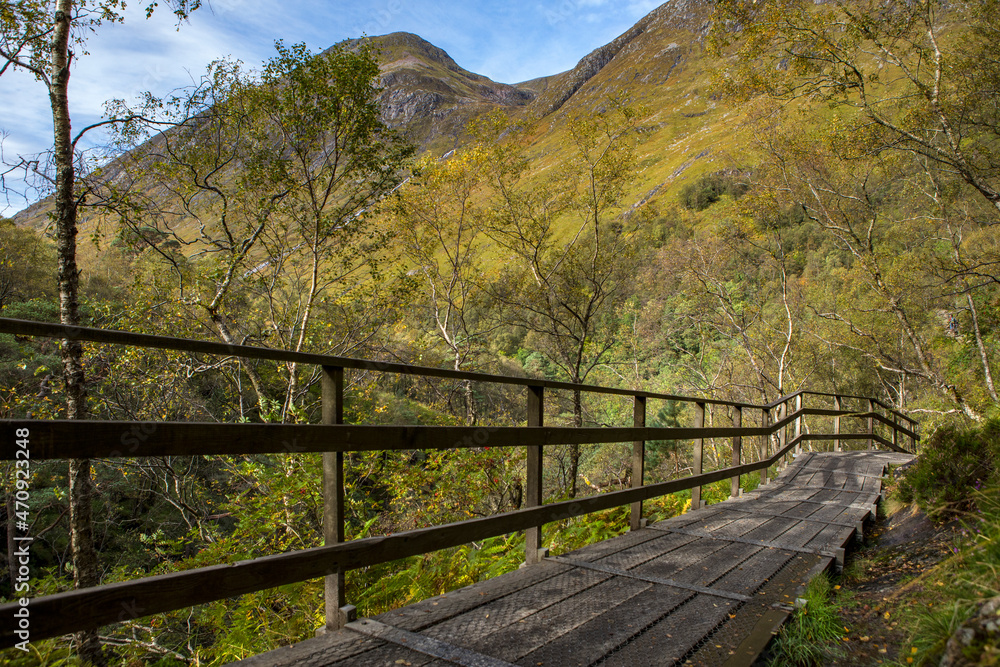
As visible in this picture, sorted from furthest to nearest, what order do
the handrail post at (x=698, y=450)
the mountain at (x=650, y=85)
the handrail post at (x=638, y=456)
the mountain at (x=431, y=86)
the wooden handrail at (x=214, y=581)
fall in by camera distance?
the mountain at (x=431, y=86) → the mountain at (x=650, y=85) → the handrail post at (x=698, y=450) → the handrail post at (x=638, y=456) → the wooden handrail at (x=214, y=581)

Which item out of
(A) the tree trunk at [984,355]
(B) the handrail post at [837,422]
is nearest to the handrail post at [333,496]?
(B) the handrail post at [837,422]

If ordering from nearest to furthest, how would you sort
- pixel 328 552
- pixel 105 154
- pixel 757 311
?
1. pixel 328 552
2. pixel 105 154
3. pixel 757 311

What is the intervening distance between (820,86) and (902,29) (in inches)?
75.1

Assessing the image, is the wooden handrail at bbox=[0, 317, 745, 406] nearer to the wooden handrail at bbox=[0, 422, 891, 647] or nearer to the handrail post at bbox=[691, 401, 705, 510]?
the wooden handrail at bbox=[0, 422, 891, 647]

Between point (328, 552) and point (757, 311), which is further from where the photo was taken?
point (757, 311)

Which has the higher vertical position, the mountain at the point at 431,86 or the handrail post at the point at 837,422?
the mountain at the point at 431,86

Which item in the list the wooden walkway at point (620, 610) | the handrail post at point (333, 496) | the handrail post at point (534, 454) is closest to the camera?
the wooden walkway at point (620, 610)

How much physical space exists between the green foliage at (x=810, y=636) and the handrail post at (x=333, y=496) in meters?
2.00

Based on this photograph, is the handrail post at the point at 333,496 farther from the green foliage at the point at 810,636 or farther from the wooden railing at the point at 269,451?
the green foliage at the point at 810,636

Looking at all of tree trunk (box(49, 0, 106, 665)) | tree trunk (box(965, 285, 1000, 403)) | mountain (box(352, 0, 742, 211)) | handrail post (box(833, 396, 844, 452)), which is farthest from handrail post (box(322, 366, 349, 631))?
mountain (box(352, 0, 742, 211))

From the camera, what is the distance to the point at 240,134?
35.9ft

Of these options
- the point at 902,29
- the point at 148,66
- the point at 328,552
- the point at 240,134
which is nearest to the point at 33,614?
the point at 328,552

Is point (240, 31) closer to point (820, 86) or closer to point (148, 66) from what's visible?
point (148, 66)

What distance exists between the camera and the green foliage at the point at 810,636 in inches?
99.0
